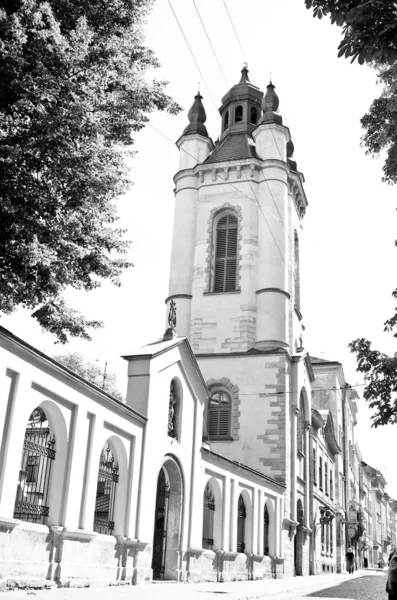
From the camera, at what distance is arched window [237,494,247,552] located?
22.6 m

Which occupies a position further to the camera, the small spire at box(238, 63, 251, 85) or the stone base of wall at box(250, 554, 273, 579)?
the small spire at box(238, 63, 251, 85)

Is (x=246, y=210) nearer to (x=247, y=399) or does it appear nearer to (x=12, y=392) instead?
(x=247, y=399)

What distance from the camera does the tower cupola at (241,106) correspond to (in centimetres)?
4109

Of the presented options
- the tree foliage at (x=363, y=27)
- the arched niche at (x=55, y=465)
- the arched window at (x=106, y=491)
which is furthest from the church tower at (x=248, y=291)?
the tree foliage at (x=363, y=27)

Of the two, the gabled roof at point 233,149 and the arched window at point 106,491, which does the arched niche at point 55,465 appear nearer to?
the arched window at point 106,491

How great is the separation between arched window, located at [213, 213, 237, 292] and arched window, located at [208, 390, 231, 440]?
5575 mm

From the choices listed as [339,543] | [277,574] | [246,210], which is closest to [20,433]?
[277,574]

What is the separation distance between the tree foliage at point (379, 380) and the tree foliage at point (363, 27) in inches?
327

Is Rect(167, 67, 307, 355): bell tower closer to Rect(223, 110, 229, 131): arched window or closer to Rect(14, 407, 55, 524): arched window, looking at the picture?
Rect(223, 110, 229, 131): arched window

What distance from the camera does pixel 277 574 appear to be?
26.1 m

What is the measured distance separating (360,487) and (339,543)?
31538mm

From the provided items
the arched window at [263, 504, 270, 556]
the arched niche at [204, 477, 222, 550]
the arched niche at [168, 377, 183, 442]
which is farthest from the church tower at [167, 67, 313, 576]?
the arched niche at [168, 377, 183, 442]

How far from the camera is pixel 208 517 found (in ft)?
66.5

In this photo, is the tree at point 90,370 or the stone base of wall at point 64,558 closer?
the stone base of wall at point 64,558
